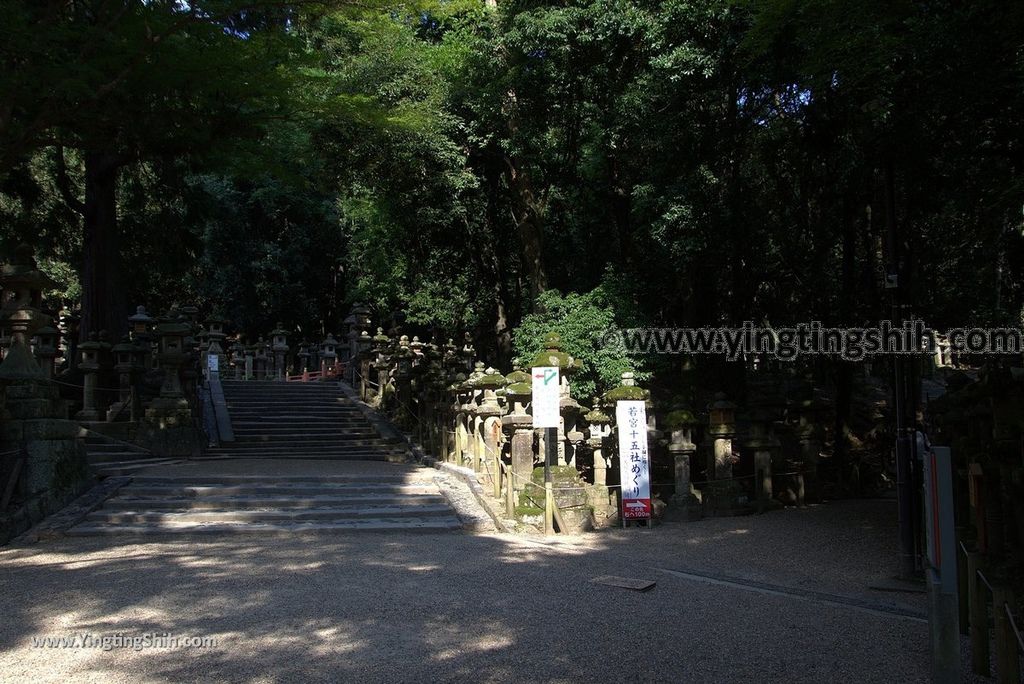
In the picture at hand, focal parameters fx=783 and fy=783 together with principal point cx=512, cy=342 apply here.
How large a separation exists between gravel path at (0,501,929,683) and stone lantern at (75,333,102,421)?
276 inches

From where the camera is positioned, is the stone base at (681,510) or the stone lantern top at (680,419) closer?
the stone base at (681,510)

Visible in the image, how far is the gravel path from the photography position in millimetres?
4773

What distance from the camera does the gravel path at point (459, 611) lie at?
15.7 feet

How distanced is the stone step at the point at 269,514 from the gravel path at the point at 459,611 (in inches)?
41.4

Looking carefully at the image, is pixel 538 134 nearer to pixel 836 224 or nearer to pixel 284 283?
pixel 836 224

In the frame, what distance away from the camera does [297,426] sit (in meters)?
17.7

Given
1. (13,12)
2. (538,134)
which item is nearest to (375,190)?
(538,134)

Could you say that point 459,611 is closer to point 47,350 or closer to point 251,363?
point 47,350

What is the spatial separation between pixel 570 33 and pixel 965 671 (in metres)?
12.7

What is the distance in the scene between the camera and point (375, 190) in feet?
65.0

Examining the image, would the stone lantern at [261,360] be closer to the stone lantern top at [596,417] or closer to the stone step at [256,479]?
the stone step at [256,479]

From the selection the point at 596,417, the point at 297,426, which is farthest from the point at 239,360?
the point at 596,417

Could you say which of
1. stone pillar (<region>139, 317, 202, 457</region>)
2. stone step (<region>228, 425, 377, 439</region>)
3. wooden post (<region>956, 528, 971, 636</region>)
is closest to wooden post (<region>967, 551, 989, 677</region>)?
wooden post (<region>956, 528, 971, 636</region>)

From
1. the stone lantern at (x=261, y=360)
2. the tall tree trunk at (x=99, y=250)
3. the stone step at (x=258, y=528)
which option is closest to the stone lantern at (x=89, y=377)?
the tall tree trunk at (x=99, y=250)
